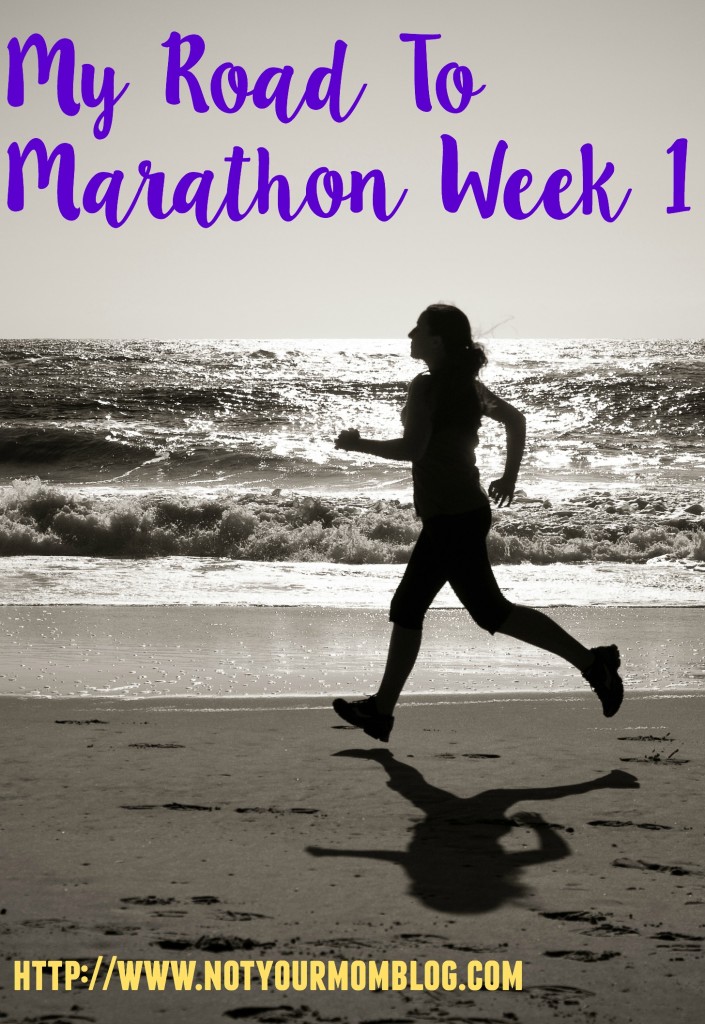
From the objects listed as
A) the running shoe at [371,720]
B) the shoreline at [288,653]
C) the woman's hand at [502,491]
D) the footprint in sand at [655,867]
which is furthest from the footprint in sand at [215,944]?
the shoreline at [288,653]

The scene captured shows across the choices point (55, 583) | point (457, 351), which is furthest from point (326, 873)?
point (55, 583)

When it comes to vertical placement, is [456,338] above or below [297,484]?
above

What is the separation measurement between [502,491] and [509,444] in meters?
0.17

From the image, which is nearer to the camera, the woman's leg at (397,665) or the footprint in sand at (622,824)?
the footprint in sand at (622,824)

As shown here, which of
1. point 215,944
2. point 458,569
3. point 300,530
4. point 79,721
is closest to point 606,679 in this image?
point 458,569

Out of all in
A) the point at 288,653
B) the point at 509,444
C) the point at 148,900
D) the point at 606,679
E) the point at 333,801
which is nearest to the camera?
the point at 148,900

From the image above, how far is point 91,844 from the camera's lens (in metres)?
2.95

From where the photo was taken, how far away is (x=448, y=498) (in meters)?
4.16

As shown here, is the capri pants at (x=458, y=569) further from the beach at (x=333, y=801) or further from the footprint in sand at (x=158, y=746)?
the footprint in sand at (x=158, y=746)

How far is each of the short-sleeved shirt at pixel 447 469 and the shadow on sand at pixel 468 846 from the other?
0.92m

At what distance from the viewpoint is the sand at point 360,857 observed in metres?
2.11

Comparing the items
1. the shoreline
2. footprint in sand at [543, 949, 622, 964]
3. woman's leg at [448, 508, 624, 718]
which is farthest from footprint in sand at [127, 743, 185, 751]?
footprint in sand at [543, 949, 622, 964]

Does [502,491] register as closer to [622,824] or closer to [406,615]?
[406,615]

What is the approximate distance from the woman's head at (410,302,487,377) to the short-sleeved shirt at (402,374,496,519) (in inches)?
3.9
